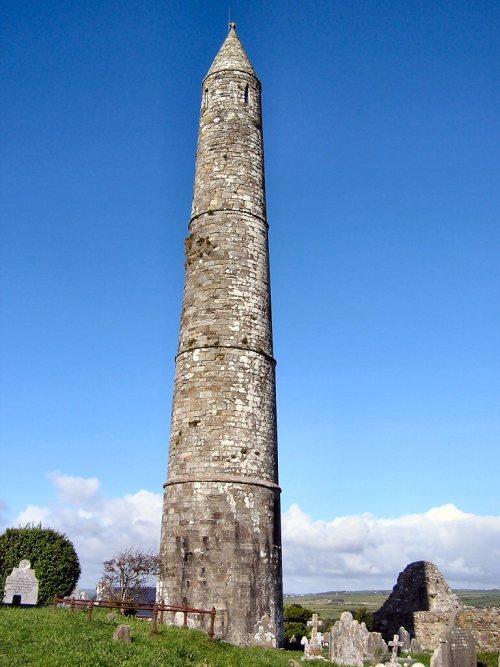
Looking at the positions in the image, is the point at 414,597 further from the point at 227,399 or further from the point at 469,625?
the point at 227,399

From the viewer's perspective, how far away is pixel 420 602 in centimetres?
2212

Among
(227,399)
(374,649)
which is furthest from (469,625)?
(227,399)

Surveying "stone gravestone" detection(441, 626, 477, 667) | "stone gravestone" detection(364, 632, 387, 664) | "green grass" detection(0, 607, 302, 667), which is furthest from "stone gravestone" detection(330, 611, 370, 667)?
"stone gravestone" detection(441, 626, 477, 667)

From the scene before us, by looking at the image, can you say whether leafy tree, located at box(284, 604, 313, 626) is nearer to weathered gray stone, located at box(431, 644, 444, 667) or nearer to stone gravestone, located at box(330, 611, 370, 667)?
stone gravestone, located at box(330, 611, 370, 667)

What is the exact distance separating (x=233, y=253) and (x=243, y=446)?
539 cm

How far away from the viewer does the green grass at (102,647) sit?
385 inches

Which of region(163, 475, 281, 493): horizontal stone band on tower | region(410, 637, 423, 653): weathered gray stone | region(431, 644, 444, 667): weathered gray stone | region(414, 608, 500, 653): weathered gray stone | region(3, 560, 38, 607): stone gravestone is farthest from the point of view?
region(3, 560, 38, 607): stone gravestone

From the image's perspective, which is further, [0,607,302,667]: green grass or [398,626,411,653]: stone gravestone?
[398,626,411,653]: stone gravestone

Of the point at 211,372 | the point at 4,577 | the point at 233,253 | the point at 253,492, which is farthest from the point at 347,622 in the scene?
the point at 4,577

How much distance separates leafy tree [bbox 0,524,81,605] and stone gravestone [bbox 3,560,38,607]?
455mm

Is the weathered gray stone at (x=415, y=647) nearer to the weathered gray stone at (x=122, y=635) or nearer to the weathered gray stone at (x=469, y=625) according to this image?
the weathered gray stone at (x=469, y=625)

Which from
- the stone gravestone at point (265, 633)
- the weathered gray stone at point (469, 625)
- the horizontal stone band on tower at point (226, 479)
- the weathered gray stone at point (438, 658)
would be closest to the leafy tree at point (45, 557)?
the horizontal stone band on tower at point (226, 479)

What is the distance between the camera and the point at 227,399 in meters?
15.8

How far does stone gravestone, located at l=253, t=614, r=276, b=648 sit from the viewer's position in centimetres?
1402
